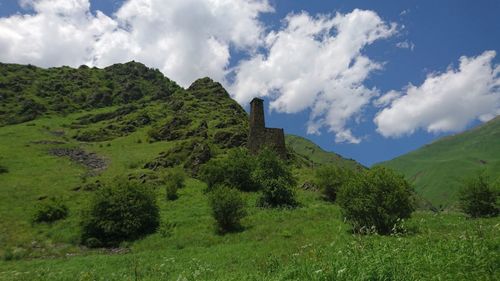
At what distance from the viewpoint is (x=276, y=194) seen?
4219 cm

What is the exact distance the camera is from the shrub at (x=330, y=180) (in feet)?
156

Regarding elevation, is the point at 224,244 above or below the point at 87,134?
below

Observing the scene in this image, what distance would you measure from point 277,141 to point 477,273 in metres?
62.9

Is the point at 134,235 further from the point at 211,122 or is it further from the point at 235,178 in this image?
the point at 211,122

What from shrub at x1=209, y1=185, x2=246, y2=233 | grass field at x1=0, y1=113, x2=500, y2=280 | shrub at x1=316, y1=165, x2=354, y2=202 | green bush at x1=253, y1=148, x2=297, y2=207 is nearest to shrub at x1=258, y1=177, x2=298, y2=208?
green bush at x1=253, y1=148, x2=297, y2=207

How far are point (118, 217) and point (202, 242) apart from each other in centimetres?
1113

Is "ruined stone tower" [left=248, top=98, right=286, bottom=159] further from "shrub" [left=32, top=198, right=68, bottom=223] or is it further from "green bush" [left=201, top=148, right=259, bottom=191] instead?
"shrub" [left=32, top=198, right=68, bottom=223]

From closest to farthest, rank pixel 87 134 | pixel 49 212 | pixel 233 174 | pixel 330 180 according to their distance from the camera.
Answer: pixel 49 212 < pixel 330 180 < pixel 233 174 < pixel 87 134

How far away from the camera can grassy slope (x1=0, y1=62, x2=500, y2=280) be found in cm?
771

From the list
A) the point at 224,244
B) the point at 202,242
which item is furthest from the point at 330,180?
the point at 224,244

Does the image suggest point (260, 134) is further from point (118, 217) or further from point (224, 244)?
point (224, 244)

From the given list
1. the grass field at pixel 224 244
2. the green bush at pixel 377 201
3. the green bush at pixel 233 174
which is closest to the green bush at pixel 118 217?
the grass field at pixel 224 244

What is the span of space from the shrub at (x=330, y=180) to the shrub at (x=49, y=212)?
3141 centimetres

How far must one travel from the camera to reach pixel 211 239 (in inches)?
1254
